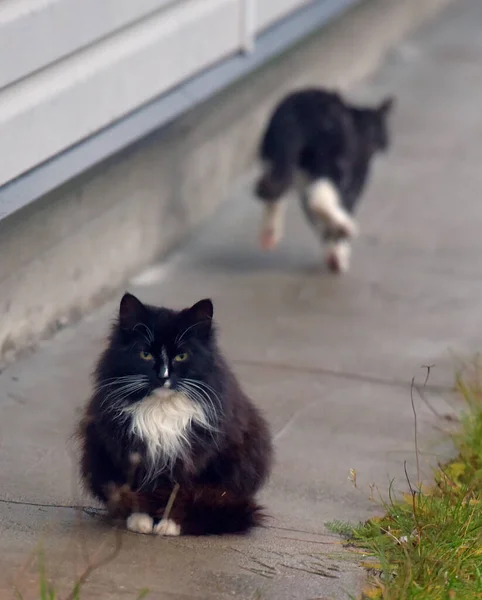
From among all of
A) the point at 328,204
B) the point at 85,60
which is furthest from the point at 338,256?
the point at 85,60

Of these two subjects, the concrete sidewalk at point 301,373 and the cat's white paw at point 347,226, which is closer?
the concrete sidewalk at point 301,373

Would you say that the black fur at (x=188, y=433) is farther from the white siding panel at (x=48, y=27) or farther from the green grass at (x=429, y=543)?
the white siding panel at (x=48, y=27)

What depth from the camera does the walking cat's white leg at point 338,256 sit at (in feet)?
23.3

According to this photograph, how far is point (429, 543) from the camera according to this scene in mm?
3621

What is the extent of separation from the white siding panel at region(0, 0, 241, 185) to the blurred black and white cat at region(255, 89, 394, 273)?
69 cm

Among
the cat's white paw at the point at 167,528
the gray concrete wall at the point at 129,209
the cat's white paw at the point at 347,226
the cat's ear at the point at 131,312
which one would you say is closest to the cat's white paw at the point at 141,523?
the cat's white paw at the point at 167,528

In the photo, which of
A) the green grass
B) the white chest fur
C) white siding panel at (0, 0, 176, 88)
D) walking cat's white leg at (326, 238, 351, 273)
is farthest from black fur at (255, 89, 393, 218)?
the white chest fur

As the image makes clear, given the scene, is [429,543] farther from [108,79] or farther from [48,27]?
[108,79]

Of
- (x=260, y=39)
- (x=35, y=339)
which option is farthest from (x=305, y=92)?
(x=35, y=339)

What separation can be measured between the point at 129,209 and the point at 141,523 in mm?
3295

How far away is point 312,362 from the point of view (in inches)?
230

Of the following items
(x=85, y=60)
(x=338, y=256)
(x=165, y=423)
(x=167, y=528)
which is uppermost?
(x=85, y=60)

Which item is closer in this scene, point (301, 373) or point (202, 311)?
point (202, 311)

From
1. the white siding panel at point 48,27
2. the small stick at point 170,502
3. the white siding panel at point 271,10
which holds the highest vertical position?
the white siding panel at point 48,27
